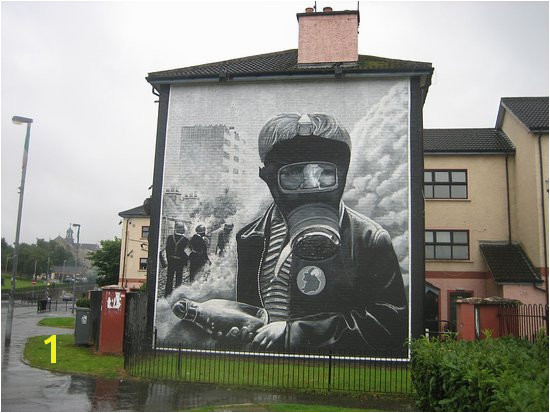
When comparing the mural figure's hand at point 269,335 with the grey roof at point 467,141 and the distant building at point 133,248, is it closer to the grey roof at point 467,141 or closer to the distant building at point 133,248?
the grey roof at point 467,141

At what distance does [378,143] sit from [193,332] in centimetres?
848

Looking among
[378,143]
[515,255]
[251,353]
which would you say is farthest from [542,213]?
[251,353]

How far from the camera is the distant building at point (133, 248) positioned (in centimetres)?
4553

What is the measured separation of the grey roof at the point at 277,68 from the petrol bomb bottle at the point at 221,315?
24.9ft

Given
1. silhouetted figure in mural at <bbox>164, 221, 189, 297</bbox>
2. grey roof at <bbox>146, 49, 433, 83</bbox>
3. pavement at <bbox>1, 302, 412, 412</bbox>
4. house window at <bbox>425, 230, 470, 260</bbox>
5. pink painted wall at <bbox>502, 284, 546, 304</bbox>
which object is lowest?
pavement at <bbox>1, 302, 412, 412</bbox>

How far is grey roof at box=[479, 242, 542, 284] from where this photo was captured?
66.9ft

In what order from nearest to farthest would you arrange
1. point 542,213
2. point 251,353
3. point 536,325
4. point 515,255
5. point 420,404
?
point 420,404
point 536,325
point 251,353
point 542,213
point 515,255

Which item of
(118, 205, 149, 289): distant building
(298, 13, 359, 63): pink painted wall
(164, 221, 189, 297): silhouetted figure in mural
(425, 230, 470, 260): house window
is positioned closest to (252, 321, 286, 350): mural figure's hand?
(164, 221, 189, 297): silhouetted figure in mural

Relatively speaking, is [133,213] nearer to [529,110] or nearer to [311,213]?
[311,213]

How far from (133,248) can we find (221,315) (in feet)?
103

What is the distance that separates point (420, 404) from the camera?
26.3 feet

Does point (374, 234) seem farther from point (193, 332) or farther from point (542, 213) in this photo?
point (542, 213)

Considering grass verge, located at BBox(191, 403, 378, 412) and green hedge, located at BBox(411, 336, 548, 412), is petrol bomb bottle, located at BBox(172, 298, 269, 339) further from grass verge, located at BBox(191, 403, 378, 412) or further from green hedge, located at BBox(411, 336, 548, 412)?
green hedge, located at BBox(411, 336, 548, 412)

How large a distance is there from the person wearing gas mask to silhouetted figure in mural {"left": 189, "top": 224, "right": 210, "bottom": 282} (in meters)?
1.12
